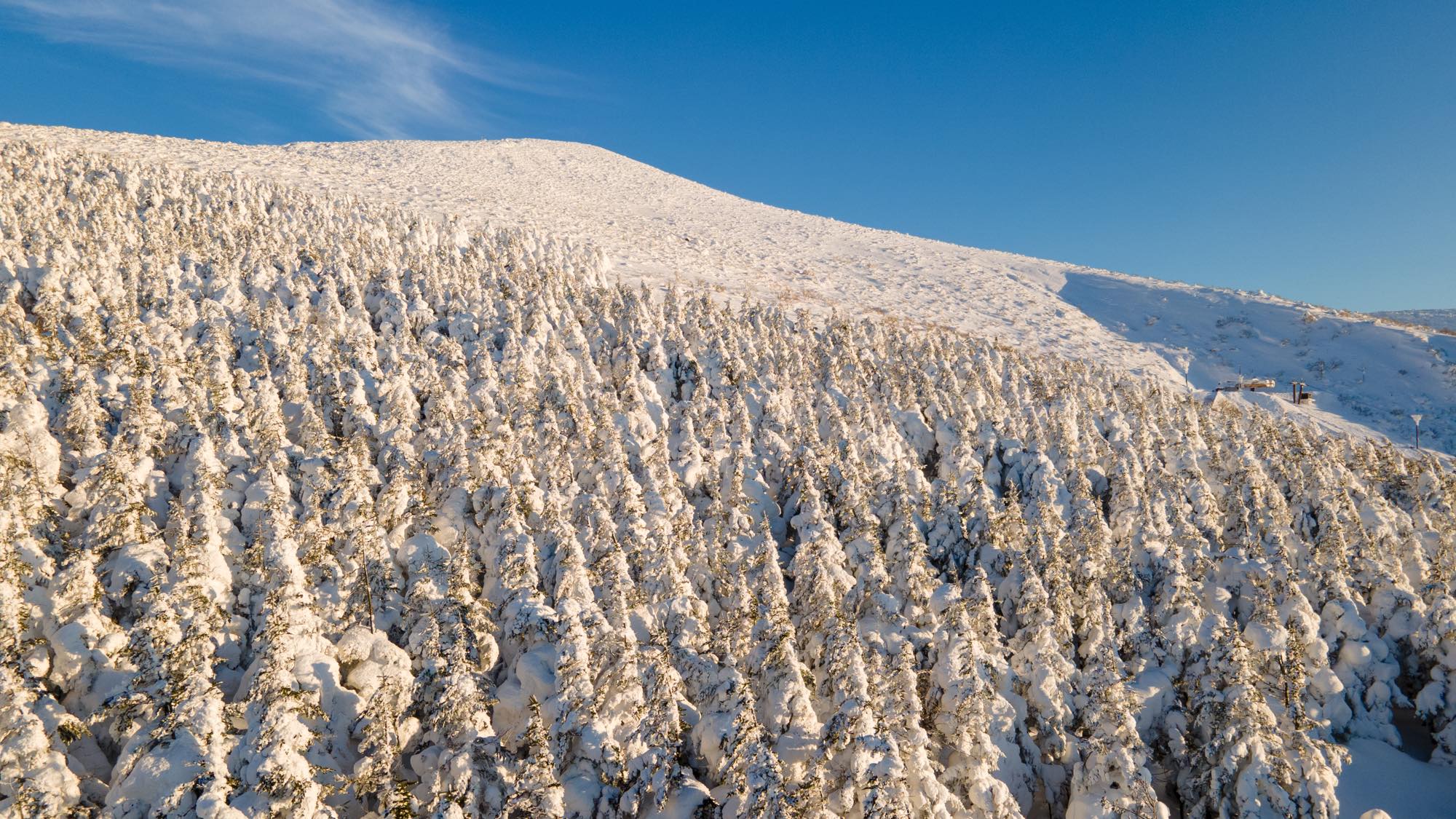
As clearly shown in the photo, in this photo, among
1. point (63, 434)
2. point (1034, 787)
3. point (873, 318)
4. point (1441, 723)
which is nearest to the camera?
point (1034, 787)

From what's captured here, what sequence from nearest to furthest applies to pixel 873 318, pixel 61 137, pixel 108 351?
pixel 108 351, pixel 873 318, pixel 61 137

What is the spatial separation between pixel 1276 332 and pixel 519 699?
91.6 m

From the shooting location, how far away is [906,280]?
89500 millimetres

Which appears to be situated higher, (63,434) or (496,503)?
(63,434)

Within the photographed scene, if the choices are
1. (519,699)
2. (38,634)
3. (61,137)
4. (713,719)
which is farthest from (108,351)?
(61,137)

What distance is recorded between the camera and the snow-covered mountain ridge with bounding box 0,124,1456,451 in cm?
6278

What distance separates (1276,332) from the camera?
73750 millimetres

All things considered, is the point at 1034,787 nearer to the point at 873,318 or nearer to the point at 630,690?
the point at 630,690

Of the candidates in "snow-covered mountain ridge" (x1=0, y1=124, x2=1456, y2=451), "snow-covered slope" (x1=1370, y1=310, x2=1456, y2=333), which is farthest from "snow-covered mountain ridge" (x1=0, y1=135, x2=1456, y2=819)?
"snow-covered slope" (x1=1370, y1=310, x2=1456, y2=333)

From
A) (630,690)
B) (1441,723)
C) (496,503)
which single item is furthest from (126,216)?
(1441,723)

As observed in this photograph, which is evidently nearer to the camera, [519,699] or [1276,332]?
[519,699]

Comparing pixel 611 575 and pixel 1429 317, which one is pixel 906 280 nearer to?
pixel 611 575

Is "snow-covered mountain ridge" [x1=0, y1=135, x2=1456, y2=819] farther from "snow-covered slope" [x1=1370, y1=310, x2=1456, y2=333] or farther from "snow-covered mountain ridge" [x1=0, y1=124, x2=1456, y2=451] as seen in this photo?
"snow-covered slope" [x1=1370, y1=310, x2=1456, y2=333]

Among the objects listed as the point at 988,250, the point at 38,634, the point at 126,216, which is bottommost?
the point at 38,634
